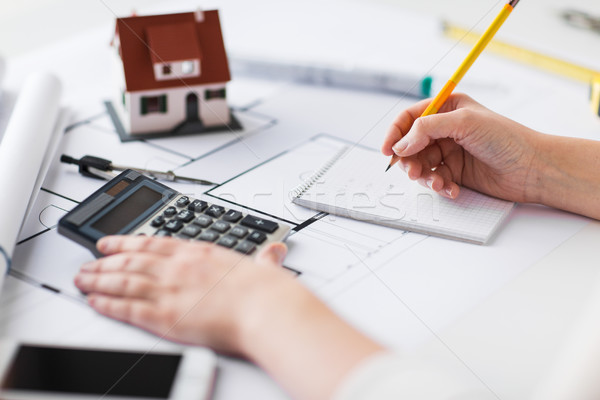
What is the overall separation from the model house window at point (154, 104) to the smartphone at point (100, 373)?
0.46 m

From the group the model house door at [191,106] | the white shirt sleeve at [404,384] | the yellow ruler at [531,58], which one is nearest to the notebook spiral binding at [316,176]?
the model house door at [191,106]

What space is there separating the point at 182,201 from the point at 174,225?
5cm

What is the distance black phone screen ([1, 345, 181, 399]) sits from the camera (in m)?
0.48

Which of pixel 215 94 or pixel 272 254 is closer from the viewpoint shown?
pixel 272 254

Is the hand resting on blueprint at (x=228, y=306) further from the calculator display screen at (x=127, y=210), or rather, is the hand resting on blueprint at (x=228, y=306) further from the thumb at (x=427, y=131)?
the thumb at (x=427, y=131)

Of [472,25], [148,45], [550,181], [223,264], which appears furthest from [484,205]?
[472,25]

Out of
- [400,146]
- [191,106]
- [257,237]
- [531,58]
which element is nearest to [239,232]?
[257,237]

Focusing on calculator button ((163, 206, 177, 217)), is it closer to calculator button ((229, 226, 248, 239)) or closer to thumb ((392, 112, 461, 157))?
calculator button ((229, 226, 248, 239))

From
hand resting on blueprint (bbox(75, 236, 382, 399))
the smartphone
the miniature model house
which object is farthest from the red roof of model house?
the smartphone

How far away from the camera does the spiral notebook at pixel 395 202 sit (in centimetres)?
73

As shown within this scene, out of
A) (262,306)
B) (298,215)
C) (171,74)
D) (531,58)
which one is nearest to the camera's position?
(262,306)

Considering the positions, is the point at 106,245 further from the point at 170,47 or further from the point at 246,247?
the point at 170,47

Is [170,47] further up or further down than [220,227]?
further up

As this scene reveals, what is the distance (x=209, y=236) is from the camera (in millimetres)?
652
